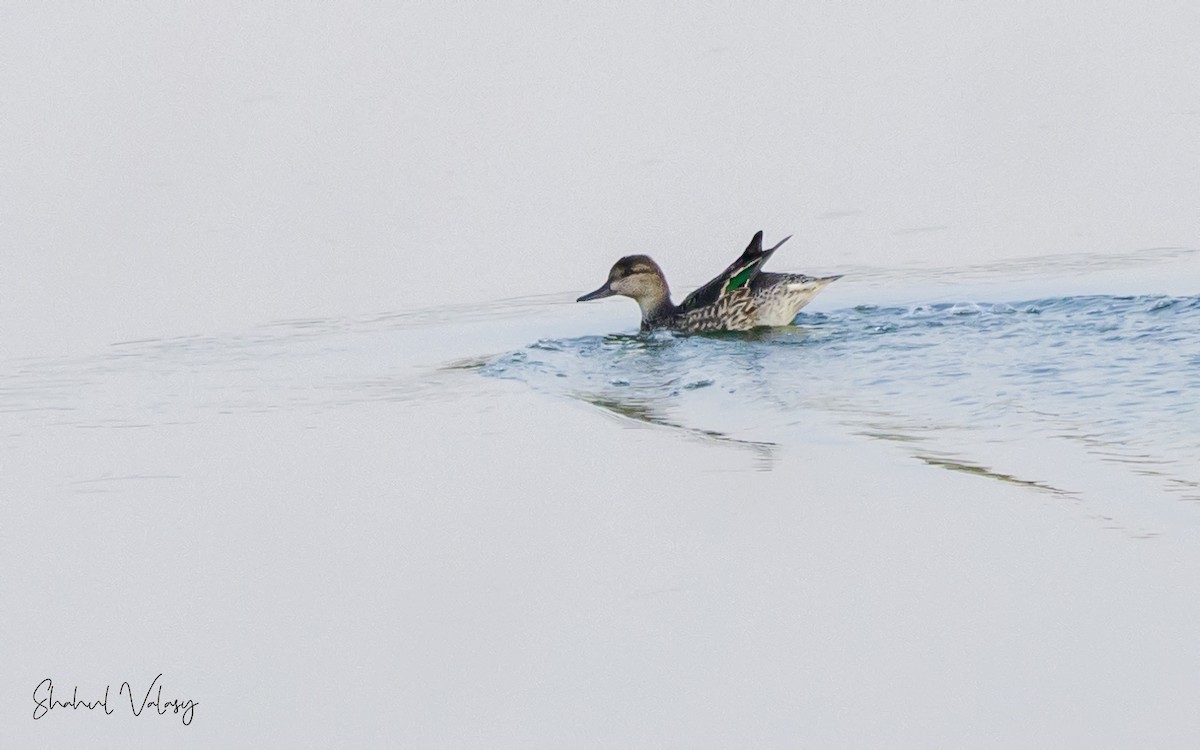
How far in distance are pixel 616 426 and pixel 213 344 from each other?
2.68 metres

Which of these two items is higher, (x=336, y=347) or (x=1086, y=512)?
(x=336, y=347)

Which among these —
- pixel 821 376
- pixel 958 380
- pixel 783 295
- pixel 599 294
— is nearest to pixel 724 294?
pixel 783 295

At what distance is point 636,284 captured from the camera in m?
9.17

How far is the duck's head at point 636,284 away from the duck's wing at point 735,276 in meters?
0.22

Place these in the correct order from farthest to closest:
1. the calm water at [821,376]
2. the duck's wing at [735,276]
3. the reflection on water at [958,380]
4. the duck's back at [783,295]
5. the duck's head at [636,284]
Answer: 1. the duck's head at [636,284]
2. the duck's wing at [735,276]
3. the duck's back at [783,295]
4. the calm water at [821,376]
5. the reflection on water at [958,380]

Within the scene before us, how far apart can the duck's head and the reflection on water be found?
0.39 m

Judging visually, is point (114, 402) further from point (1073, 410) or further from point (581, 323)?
point (1073, 410)

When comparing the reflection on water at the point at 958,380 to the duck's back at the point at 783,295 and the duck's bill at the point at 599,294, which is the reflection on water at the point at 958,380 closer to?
the duck's back at the point at 783,295

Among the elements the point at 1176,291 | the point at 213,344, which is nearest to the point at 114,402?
the point at 213,344

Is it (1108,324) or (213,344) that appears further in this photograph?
(213,344)

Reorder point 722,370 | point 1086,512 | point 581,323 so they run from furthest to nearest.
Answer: point 581,323, point 722,370, point 1086,512

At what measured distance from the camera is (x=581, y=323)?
897cm

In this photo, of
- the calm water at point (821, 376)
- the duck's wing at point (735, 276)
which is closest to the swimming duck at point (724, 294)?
the duck's wing at point (735, 276)

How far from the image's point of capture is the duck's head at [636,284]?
9.16 m
